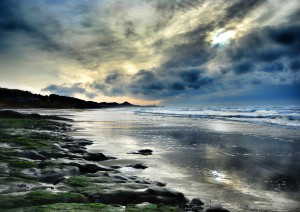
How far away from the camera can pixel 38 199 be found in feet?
25.5

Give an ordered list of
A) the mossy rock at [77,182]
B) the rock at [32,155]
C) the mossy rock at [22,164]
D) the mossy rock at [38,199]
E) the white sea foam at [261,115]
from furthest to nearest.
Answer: the white sea foam at [261,115] → the rock at [32,155] → the mossy rock at [22,164] → the mossy rock at [77,182] → the mossy rock at [38,199]

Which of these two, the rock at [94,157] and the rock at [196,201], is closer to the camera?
the rock at [196,201]

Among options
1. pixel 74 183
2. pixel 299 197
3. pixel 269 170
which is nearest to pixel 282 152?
→ pixel 269 170

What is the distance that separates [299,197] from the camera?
9.87 metres

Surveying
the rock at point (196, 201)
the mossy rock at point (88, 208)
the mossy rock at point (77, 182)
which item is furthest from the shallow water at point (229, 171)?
the mossy rock at point (77, 182)

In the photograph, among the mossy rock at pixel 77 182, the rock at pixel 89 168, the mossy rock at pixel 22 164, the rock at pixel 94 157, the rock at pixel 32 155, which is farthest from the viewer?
the rock at pixel 94 157

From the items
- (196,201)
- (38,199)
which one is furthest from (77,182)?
(196,201)

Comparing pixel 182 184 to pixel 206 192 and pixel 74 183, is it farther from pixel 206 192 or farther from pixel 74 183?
pixel 74 183

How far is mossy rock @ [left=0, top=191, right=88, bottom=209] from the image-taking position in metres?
7.34

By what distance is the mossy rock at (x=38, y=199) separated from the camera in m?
7.34

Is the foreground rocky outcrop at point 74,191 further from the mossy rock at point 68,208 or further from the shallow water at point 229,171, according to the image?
the shallow water at point 229,171

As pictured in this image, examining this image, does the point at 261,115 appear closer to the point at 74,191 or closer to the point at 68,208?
the point at 74,191

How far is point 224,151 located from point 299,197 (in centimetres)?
984

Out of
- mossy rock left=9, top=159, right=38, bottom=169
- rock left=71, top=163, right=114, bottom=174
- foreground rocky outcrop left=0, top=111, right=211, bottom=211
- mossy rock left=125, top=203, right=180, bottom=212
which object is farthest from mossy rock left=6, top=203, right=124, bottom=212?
rock left=71, top=163, right=114, bottom=174
